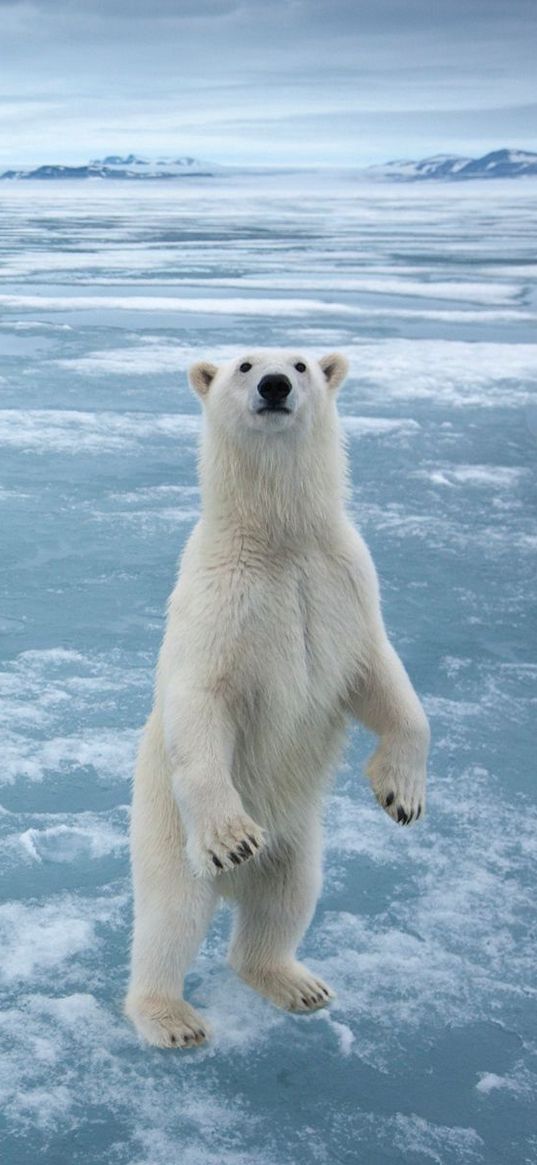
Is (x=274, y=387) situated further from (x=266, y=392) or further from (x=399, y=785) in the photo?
(x=399, y=785)

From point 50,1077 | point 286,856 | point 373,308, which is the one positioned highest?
point 373,308

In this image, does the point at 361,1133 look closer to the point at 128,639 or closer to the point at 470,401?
the point at 128,639

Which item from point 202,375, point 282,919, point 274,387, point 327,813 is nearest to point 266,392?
point 274,387

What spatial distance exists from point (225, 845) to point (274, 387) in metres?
0.76

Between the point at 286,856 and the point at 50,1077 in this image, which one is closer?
the point at 50,1077

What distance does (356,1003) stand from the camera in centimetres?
261

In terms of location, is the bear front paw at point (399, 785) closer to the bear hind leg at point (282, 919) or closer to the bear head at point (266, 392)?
the bear hind leg at point (282, 919)

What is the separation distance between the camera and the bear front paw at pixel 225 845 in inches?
87.3

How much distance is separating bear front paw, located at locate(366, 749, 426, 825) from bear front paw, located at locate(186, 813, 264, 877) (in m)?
0.30

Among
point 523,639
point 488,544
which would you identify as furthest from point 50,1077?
point 488,544

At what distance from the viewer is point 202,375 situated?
252cm

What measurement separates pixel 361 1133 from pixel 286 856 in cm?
54

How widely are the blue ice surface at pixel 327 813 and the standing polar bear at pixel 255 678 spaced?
211 millimetres

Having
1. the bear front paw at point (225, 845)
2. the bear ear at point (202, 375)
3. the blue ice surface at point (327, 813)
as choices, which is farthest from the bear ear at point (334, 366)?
the blue ice surface at point (327, 813)
